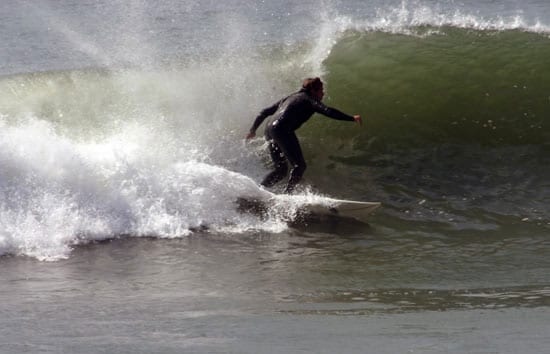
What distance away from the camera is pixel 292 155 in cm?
1017

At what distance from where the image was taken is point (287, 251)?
8.55m

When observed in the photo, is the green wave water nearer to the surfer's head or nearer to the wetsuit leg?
the surfer's head

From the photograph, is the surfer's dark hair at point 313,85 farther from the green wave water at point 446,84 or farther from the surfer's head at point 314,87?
the green wave water at point 446,84

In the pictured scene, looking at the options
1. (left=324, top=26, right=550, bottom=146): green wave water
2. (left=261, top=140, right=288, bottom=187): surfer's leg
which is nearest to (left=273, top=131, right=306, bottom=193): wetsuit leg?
(left=261, top=140, right=288, bottom=187): surfer's leg

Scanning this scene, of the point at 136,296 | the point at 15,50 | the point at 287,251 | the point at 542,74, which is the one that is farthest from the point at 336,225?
the point at 15,50

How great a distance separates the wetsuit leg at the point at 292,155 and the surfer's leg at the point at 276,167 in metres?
0.15

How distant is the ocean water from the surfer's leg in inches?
16.7

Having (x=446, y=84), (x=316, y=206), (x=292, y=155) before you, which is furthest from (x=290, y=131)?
(x=446, y=84)

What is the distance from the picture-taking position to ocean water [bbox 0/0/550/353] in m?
5.97

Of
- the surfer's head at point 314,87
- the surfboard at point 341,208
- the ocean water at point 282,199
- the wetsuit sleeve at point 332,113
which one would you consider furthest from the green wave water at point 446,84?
the surfboard at point 341,208

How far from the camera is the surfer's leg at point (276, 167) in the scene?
33.9ft

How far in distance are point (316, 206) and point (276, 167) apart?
3.36ft

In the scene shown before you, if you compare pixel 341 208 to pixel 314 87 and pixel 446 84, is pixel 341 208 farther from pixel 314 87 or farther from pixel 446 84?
pixel 446 84

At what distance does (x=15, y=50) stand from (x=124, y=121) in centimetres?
700
